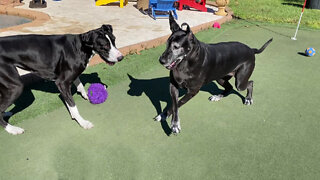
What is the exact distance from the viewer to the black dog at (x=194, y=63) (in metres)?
3.47

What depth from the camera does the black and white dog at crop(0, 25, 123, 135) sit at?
3.70 metres

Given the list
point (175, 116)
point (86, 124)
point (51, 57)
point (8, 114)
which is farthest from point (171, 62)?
point (8, 114)

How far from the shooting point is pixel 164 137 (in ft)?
13.1

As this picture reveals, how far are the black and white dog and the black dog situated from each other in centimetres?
102

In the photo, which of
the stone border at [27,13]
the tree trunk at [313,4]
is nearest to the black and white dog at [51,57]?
the stone border at [27,13]

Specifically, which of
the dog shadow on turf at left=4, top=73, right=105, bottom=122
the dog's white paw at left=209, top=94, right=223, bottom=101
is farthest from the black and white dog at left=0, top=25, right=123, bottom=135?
the dog's white paw at left=209, top=94, right=223, bottom=101

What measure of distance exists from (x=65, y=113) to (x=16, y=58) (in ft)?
4.17

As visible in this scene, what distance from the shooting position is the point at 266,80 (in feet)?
20.4

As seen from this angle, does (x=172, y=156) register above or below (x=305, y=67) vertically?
below

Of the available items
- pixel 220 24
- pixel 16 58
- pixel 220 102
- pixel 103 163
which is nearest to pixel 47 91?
pixel 16 58

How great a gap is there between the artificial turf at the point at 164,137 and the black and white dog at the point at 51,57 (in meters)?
0.40

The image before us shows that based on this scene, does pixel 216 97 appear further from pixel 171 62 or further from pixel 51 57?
pixel 51 57

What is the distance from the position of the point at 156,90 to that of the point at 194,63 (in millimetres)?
1932

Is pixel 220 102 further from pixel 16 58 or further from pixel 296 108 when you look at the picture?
pixel 16 58
